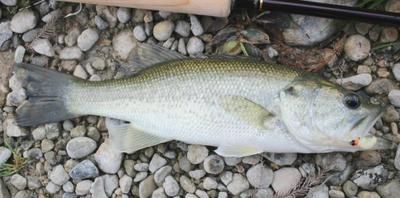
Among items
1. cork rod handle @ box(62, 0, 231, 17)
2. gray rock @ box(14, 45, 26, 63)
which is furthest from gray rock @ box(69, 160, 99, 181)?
cork rod handle @ box(62, 0, 231, 17)

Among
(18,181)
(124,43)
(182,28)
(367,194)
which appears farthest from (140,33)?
(367,194)

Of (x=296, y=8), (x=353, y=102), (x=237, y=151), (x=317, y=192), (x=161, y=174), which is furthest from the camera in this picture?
(x=161, y=174)

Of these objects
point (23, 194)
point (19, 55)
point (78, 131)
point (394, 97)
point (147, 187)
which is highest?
point (19, 55)

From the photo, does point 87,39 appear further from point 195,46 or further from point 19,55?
point 195,46

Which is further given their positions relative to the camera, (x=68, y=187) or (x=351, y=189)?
(x=68, y=187)

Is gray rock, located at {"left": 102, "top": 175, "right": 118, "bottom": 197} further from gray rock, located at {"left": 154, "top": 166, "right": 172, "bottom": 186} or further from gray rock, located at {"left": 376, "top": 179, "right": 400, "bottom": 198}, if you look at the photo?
gray rock, located at {"left": 376, "top": 179, "right": 400, "bottom": 198}

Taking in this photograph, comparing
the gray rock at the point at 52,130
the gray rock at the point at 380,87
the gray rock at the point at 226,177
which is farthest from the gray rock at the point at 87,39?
the gray rock at the point at 380,87

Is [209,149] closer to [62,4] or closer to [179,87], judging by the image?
[179,87]
